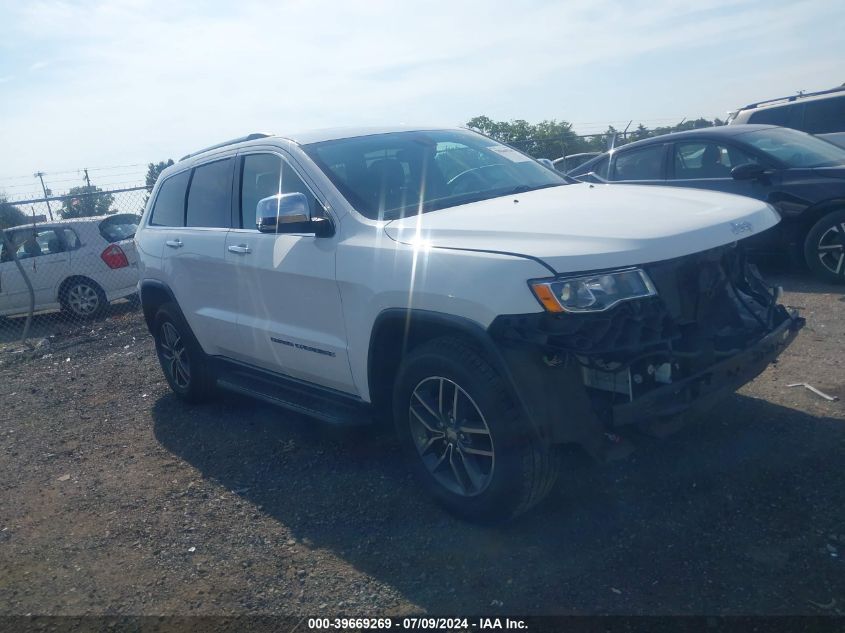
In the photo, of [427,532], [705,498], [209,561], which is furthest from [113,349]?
[705,498]

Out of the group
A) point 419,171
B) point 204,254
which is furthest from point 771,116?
point 204,254

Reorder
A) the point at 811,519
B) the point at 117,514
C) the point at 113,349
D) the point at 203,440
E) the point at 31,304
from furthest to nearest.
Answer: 1. the point at 31,304
2. the point at 113,349
3. the point at 203,440
4. the point at 117,514
5. the point at 811,519

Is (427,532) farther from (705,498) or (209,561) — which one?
(705,498)

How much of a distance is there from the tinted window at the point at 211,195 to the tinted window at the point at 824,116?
9.06 m

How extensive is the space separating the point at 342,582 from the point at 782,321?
8.44 feet

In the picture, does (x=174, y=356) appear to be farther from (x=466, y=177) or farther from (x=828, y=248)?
(x=828, y=248)

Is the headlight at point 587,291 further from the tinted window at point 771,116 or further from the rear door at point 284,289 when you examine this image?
the tinted window at point 771,116

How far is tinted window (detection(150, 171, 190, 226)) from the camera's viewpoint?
5.95m

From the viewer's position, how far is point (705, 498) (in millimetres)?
3730

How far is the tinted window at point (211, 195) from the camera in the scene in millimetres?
5305

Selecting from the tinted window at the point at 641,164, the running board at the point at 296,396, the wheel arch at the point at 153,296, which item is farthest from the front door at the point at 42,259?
the tinted window at the point at 641,164

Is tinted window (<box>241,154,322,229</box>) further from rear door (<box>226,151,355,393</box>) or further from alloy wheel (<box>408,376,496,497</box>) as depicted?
alloy wheel (<box>408,376,496,497</box>)

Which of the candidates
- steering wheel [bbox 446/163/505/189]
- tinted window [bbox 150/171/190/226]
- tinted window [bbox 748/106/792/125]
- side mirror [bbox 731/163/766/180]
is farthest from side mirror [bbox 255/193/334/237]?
tinted window [bbox 748/106/792/125]

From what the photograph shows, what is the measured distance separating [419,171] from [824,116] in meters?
8.80
